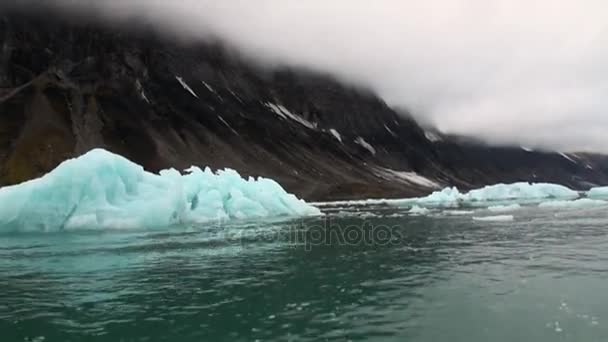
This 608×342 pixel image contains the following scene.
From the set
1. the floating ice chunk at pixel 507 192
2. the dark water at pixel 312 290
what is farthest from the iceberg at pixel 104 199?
the floating ice chunk at pixel 507 192

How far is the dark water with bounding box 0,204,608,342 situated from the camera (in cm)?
1482

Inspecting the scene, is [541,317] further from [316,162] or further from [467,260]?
[316,162]

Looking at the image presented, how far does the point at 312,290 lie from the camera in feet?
66.6

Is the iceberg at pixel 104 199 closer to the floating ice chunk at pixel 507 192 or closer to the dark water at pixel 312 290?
the dark water at pixel 312 290

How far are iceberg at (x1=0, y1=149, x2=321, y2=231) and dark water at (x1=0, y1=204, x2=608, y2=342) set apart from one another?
8.85 metres

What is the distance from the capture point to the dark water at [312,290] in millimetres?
14820

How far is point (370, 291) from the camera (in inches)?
772

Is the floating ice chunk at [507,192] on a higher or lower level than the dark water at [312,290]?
higher

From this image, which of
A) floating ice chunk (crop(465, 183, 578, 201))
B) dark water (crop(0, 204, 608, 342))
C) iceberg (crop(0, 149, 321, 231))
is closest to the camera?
dark water (crop(0, 204, 608, 342))

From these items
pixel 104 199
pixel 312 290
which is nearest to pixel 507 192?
pixel 104 199

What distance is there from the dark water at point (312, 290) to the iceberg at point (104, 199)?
29.0 feet

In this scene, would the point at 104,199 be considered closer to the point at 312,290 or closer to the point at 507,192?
the point at 312,290

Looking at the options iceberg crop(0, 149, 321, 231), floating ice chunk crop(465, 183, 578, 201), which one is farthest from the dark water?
floating ice chunk crop(465, 183, 578, 201)

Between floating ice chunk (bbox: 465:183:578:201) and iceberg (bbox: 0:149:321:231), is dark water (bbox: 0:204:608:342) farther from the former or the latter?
floating ice chunk (bbox: 465:183:578:201)
